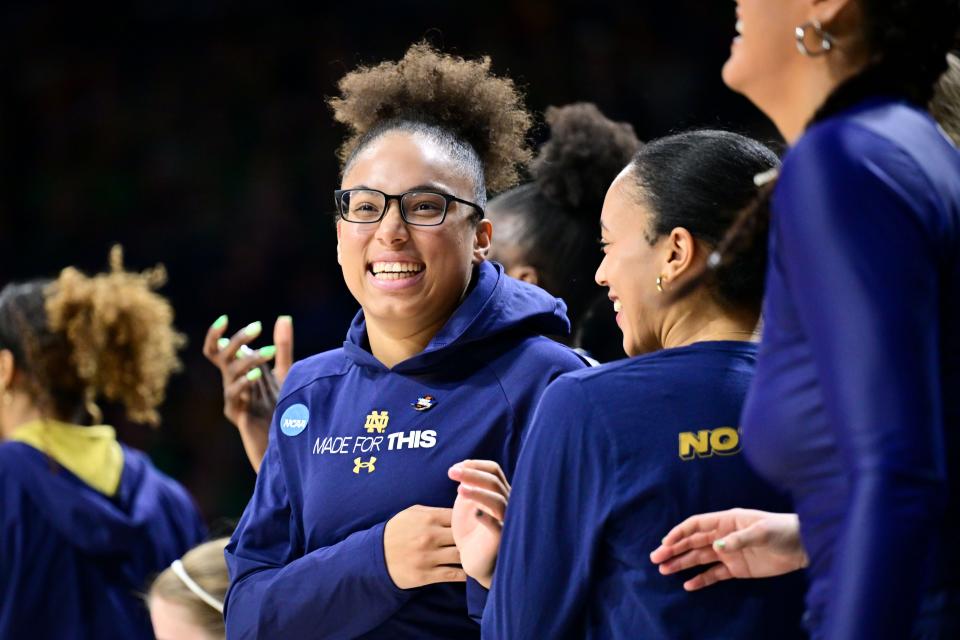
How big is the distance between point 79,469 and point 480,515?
252 cm

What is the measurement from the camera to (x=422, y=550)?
197cm

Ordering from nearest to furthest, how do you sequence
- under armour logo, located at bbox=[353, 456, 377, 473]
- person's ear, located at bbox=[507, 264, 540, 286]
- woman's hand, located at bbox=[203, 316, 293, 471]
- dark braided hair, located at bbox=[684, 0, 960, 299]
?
dark braided hair, located at bbox=[684, 0, 960, 299], under armour logo, located at bbox=[353, 456, 377, 473], woman's hand, located at bbox=[203, 316, 293, 471], person's ear, located at bbox=[507, 264, 540, 286]

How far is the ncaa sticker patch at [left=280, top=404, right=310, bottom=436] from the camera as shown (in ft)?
7.45

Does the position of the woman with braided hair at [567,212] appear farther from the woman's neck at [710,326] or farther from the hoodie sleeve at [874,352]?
the hoodie sleeve at [874,352]

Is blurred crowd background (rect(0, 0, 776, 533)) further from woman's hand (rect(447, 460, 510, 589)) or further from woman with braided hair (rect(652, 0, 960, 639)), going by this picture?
woman with braided hair (rect(652, 0, 960, 639))

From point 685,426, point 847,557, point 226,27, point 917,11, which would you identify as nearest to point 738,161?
point 685,426

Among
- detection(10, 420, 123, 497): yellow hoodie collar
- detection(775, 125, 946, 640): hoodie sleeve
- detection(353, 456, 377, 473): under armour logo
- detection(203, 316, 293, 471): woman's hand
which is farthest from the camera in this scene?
detection(10, 420, 123, 497): yellow hoodie collar

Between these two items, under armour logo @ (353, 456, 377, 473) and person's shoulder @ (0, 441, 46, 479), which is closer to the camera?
under armour logo @ (353, 456, 377, 473)

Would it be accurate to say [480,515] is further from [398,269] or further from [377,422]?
[398,269]

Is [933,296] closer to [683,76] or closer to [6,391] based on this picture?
[6,391]

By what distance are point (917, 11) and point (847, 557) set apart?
1.85ft

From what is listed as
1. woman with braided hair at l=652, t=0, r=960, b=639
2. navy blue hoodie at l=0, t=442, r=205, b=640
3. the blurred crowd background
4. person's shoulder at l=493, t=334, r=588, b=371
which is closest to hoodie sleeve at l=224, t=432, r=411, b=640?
person's shoulder at l=493, t=334, r=588, b=371

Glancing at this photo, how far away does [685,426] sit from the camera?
162cm

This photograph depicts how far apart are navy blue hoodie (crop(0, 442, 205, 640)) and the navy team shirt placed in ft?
8.31
